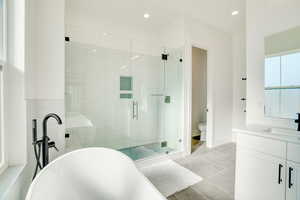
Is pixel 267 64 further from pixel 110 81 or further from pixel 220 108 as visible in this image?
pixel 110 81

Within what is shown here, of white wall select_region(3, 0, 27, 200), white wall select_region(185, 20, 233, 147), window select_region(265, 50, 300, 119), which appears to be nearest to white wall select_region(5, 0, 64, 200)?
white wall select_region(3, 0, 27, 200)

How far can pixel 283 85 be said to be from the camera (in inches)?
62.6

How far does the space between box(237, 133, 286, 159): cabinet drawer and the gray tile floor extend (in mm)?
720

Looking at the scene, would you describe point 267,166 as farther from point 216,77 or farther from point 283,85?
point 216,77

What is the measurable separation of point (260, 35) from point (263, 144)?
52.9 inches

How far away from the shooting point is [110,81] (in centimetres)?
306

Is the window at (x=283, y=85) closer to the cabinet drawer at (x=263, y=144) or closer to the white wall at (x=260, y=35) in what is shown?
the white wall at (x=260, y=35)

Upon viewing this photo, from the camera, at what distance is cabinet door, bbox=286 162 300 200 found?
3.61 ft

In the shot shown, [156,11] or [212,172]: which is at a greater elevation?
[156,11]

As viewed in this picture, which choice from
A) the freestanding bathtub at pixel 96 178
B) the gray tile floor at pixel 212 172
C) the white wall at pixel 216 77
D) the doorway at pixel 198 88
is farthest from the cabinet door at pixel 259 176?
the doorway at pixel 198 88

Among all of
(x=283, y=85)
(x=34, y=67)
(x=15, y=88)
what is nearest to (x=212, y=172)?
(x=283, y=85)

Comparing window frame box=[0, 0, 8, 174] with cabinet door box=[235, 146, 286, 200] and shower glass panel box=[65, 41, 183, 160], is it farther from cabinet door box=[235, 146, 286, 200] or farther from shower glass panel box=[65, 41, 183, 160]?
cabinet door box=[235, 146, 286, 200]

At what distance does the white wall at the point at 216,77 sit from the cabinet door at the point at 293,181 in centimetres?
170

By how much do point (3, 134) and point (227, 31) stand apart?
418 cm
